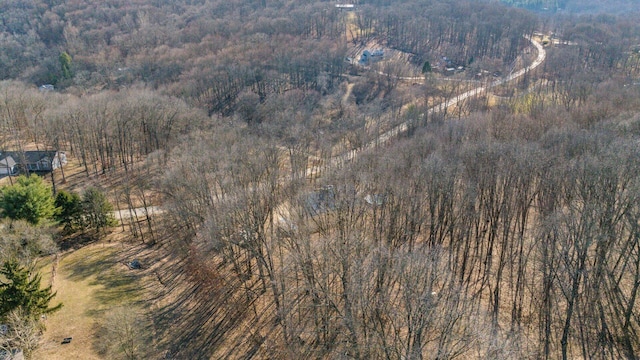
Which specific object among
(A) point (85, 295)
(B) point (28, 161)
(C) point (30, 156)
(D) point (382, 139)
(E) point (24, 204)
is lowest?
(A) point (85, 295)

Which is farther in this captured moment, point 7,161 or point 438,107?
point 438,107

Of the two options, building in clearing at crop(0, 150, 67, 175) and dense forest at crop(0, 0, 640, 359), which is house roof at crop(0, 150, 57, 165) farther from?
dense forest at crop(0, 0, 640, 359)

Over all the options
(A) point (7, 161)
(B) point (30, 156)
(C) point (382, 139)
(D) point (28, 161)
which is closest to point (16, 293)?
(D) point (28, 161)

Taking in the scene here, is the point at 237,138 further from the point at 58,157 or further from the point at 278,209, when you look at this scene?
the point at 58,157

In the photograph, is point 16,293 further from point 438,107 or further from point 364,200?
point 438,107

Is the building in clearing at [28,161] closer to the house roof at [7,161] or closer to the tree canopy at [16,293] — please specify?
the house roof at [7,161]

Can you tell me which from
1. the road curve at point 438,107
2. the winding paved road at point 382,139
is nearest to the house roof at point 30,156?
the winding paved road at point 382,139
